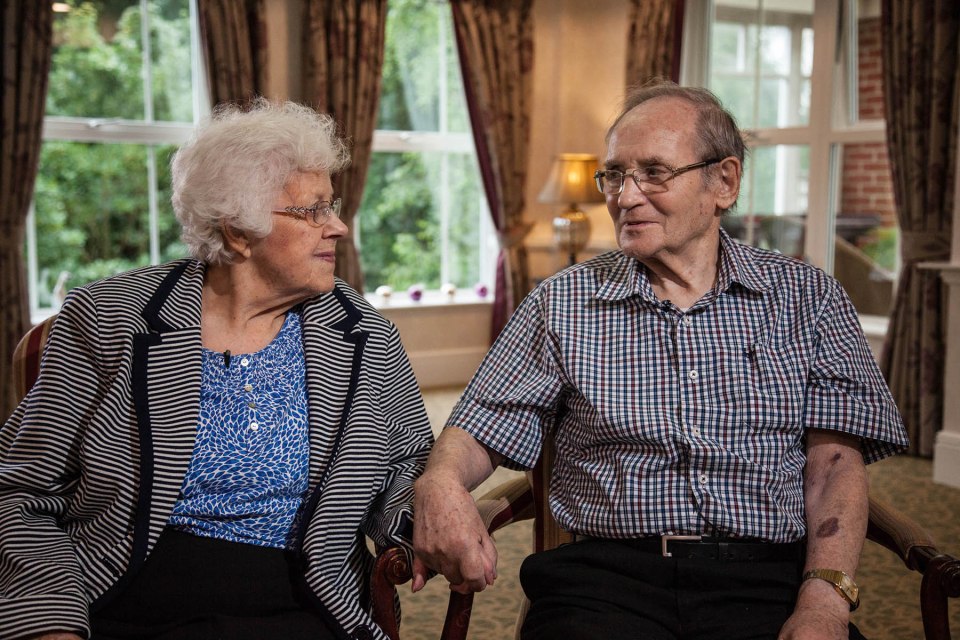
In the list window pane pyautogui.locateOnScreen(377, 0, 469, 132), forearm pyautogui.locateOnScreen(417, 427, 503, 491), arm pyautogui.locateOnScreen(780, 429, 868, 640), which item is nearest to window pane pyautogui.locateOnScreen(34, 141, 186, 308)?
window pane pyautogui.locateOnScreen(377, 0, 469, 132)

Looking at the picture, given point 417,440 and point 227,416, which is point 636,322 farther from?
point 227,416

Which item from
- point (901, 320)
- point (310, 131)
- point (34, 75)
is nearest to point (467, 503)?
point (310, 131)

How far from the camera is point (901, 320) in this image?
15.7 ft

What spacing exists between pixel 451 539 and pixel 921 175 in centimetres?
393

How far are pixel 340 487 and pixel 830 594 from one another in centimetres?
85

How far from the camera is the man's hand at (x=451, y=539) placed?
61.4 inches

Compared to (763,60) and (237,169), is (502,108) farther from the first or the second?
(237,169)

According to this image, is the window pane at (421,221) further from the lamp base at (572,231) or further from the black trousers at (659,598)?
the black trousers at (659,598)

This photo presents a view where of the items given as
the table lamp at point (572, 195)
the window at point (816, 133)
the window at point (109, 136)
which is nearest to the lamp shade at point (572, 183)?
the table lamp at point (572, 195)

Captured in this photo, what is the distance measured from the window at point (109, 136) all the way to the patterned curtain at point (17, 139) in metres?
0.43

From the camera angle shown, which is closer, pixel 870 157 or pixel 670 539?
pixel 670 539

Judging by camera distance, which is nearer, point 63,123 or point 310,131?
point 310,131

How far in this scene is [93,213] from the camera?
5.64 m

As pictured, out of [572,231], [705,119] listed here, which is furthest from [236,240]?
[572,231]
